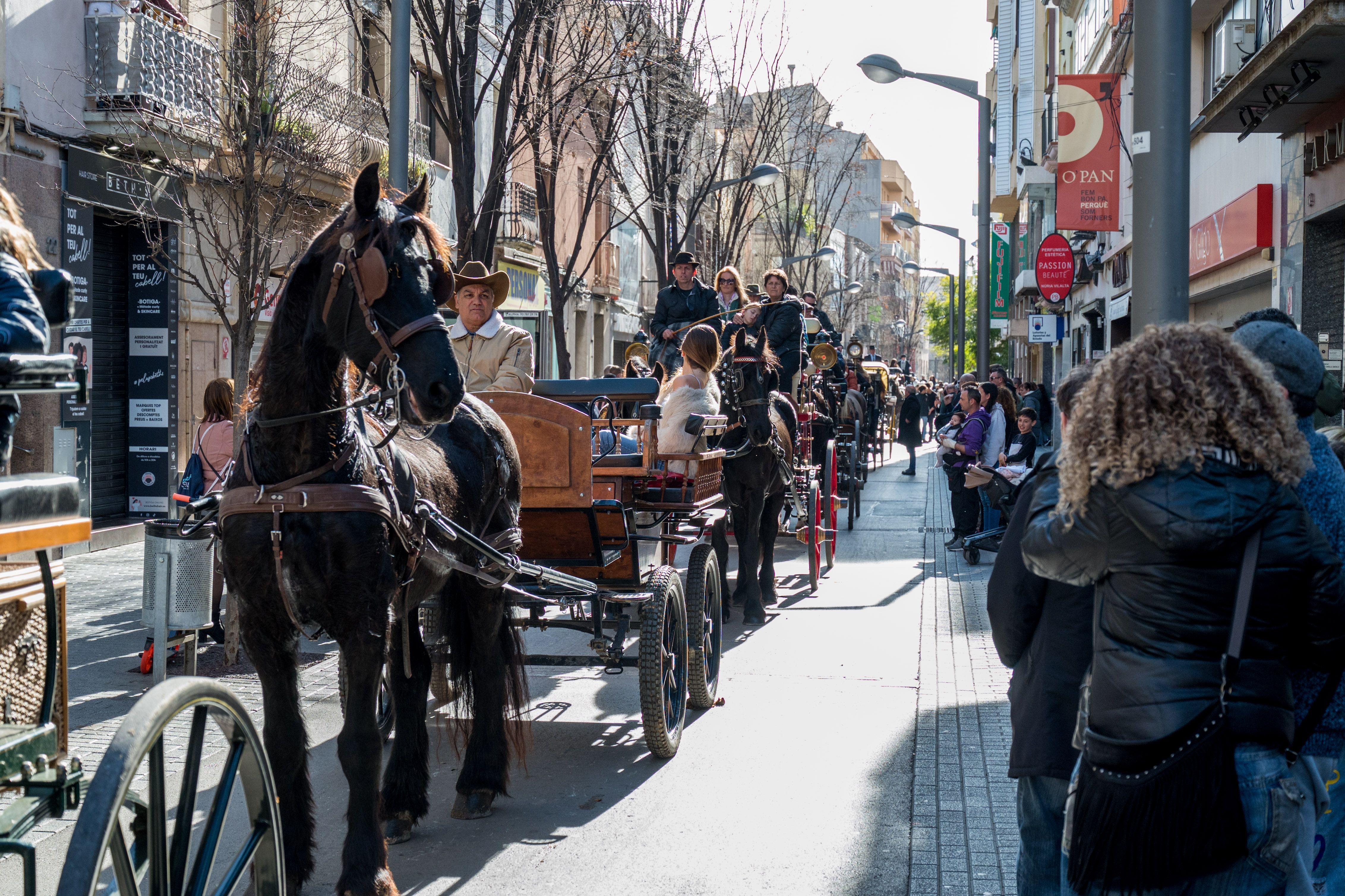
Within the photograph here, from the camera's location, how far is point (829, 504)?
1365cm

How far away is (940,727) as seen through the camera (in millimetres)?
7148

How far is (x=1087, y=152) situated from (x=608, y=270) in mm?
19619

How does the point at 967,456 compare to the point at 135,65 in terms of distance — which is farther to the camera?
the point at 967,456

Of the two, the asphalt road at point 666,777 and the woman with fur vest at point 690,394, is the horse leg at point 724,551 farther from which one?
the woman with fur vest at point 690,394

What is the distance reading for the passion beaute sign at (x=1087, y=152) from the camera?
19.1m

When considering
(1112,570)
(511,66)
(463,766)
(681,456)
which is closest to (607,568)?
(681,456)

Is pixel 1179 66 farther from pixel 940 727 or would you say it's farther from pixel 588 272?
pixel 588 272

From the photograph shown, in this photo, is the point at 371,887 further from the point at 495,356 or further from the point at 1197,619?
the point at 495,356

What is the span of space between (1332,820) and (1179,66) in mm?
3151

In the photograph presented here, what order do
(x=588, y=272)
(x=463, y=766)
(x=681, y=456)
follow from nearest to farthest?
(x=463, y=766) < (x=681, y=456) < (x=588, y=272)

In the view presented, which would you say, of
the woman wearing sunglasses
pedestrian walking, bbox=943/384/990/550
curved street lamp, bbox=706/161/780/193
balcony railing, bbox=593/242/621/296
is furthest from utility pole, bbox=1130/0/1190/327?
balcony railing, bbox=593/242/621/296

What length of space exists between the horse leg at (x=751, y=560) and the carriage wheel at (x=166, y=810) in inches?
285

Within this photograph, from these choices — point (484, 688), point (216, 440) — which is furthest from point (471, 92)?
point (484, 688)

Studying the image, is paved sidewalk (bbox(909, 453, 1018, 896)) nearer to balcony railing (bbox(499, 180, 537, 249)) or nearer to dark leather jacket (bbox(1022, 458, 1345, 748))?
dark leather jacket (bbox(1022, 458, 1345, 748))
